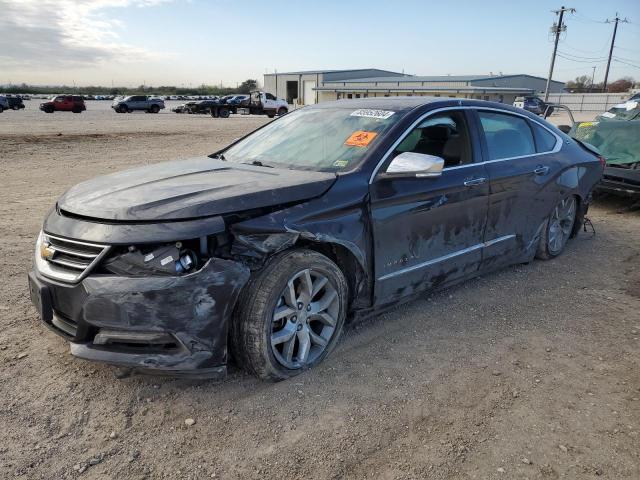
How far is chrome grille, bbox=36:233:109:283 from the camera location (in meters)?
2.67

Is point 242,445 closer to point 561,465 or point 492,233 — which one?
point 561,465

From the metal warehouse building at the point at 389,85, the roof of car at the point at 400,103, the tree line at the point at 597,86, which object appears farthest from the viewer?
the tree line at the point at 597,86

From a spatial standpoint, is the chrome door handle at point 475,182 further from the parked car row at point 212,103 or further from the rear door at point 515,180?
the parked car row at point 212,103

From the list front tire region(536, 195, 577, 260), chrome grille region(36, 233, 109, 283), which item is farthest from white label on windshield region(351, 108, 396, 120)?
front tire region(536, 195, 577, 260)

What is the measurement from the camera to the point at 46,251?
293 cm

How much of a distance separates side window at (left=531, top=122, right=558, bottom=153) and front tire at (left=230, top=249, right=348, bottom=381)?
9.38ft

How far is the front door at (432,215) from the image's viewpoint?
136 inches

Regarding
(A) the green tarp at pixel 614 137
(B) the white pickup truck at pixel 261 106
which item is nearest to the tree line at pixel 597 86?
(B) the white pickup truck at pixel 261 106

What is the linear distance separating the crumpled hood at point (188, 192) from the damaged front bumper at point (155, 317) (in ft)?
1.10

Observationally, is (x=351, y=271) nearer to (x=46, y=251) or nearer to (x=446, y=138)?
(x=446, y=138)

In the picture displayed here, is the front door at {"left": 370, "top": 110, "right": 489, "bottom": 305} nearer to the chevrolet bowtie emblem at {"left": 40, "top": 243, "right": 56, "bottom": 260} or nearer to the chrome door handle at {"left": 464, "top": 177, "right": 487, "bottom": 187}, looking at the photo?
the chrome door handle at {"left": 464, "top": 177, "right": 487, "bottom": 187}

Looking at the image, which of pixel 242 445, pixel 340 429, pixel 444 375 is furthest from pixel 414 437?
pixel 242 445

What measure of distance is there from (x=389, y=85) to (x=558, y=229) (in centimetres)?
6515

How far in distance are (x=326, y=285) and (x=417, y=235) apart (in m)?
0.85
